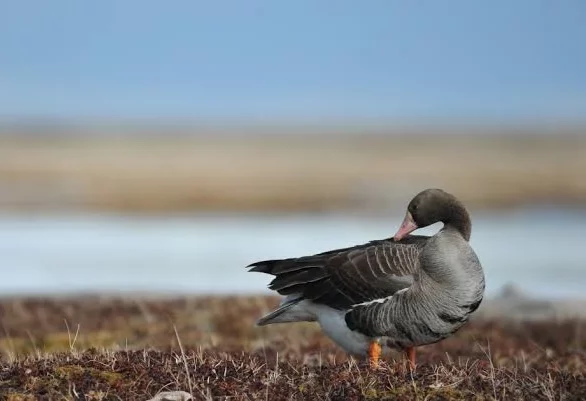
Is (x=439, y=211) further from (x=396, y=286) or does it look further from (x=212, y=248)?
(x=212, y=248)

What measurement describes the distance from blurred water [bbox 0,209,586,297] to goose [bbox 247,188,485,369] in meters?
8.68

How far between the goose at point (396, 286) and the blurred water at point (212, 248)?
868cm

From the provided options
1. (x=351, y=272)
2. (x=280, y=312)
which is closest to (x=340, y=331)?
(x=351, y=272)

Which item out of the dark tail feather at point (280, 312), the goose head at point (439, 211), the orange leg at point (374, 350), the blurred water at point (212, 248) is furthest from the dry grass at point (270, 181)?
the orange leg at point (374, 350)

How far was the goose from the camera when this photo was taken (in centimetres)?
980

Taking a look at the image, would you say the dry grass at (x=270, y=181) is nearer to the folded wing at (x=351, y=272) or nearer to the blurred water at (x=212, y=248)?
the blurred water at (x=212, y=248)

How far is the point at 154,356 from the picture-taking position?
349 inches

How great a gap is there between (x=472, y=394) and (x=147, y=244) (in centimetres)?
2353

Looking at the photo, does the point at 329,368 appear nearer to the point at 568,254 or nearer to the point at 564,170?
the point at 568,254

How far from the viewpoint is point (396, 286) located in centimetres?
1001

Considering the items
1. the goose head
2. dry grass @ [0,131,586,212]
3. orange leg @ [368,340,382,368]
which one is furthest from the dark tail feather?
dry grass @ [0,131,586,212]

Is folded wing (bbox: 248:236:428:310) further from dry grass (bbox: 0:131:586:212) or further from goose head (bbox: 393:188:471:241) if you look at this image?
dry grass (bbox: 0:131:586:212)

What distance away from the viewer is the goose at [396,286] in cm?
980

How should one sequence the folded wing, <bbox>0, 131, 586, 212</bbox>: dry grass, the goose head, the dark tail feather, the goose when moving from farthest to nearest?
<bbox>0, 131, 586, 212</bbox>: dry grass < the dark tail feather < the goose head < the folded wing < the goose
